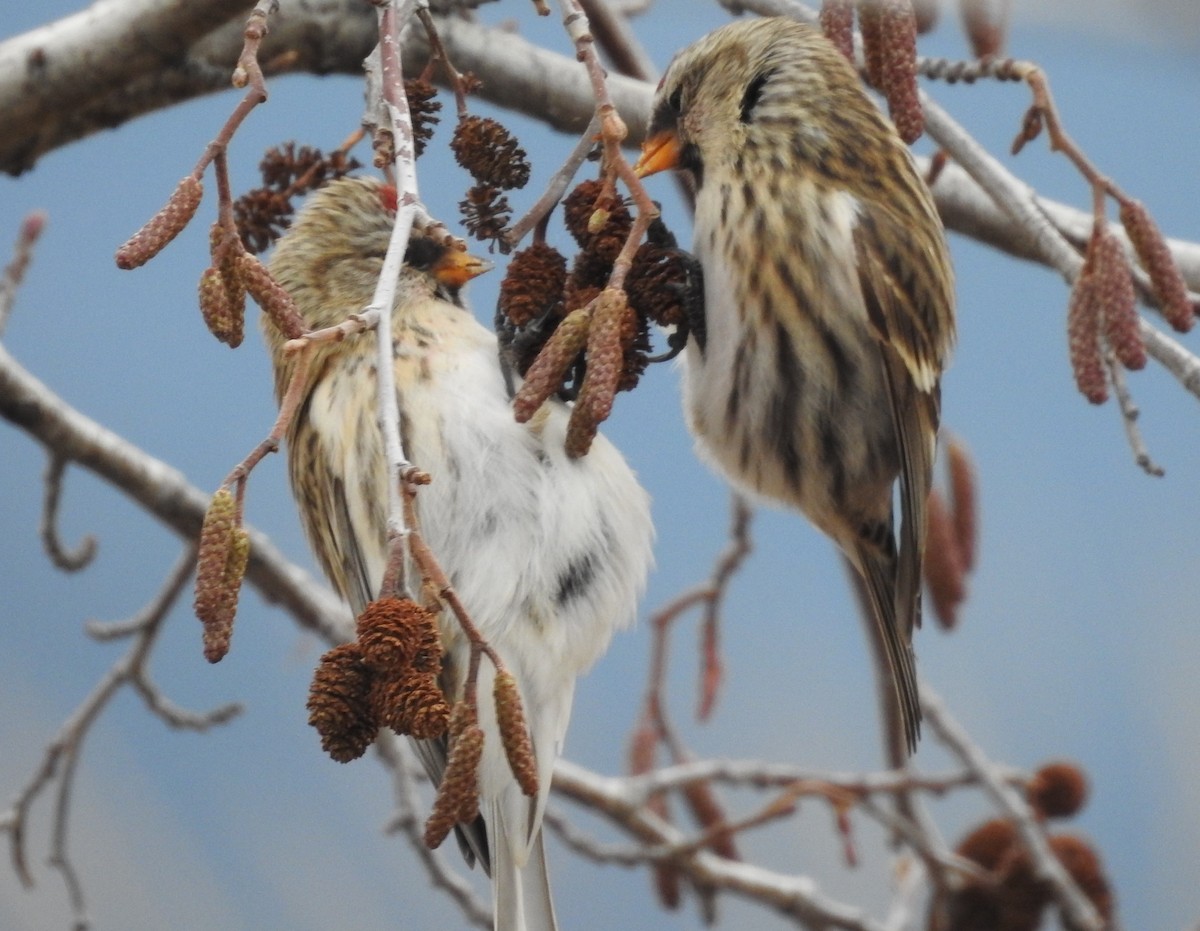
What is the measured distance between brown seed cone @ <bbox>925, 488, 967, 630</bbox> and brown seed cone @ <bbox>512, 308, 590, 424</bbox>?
3.45 ft

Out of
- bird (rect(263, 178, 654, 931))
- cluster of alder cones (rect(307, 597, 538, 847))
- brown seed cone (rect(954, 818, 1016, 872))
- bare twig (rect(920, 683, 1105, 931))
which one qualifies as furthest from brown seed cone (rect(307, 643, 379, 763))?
brown seed cone (rect(954, 818, 1016, 872))

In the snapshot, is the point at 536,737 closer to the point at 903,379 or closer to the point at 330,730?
the point at 903,379

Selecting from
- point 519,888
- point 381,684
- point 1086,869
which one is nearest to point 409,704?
point 381,684

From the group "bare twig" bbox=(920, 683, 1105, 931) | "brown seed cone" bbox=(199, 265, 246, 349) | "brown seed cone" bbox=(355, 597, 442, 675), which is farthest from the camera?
"bare twig" bbox=(920, 683, 1105, 931)

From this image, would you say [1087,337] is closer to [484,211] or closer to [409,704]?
[484,211]

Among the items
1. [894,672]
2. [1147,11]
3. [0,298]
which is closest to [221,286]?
[1147,11]

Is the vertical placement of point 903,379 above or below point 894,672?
above

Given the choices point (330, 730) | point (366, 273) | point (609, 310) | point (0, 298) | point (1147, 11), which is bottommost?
point (330, 730)

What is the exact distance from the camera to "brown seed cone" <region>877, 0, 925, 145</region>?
1289mm

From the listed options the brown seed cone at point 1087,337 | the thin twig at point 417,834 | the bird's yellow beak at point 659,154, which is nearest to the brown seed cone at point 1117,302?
the brown seed cone at point 1087,337

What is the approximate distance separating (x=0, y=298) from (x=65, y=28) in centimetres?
51

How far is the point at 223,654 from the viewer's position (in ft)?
2.80

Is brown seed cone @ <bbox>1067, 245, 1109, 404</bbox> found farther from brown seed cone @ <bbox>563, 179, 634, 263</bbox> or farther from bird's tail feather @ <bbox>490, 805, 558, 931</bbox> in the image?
bird's tail feather @ <bbox>490, 805, 558, 931</bbox>

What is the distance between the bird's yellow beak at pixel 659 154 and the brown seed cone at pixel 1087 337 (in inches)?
20.8
